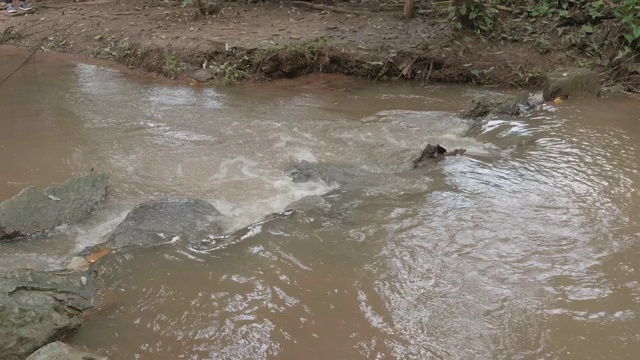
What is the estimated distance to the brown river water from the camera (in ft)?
11.0

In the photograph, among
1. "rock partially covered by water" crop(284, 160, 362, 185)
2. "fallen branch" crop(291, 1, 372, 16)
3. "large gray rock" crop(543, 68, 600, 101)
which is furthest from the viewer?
"fallen branch" crop(291, 1, 372, 16)

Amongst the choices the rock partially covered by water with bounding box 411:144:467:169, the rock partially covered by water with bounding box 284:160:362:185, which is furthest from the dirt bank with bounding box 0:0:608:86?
the rock partially covered by water with bounding box 284:160:362:185

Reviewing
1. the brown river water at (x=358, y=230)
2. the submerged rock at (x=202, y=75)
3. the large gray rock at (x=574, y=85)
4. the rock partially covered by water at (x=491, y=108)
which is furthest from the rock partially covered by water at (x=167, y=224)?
the large gray rock at (x=574, y=85)

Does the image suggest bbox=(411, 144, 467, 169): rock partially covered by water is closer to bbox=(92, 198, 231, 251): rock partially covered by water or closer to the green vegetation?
bbox=(92, 198, 231, 251): rock partially covered by water

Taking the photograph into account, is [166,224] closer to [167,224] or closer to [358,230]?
[167,224]

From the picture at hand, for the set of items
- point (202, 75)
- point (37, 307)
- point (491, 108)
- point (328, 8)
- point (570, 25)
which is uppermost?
point (570, 25)

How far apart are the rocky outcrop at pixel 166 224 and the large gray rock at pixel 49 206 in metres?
0.58

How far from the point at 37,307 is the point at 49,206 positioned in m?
1.71

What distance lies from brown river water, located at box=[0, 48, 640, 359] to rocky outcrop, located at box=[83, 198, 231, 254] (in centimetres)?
19

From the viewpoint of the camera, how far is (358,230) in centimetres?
461

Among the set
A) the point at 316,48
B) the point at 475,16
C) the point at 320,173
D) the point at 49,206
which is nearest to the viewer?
the point at 49,206

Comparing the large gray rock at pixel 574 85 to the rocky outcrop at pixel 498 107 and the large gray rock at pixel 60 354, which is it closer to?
the rocky outcrop at pixel 498 107

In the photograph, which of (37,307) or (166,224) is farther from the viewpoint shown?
(166,224)

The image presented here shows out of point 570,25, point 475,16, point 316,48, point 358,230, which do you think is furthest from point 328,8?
point 358,230
